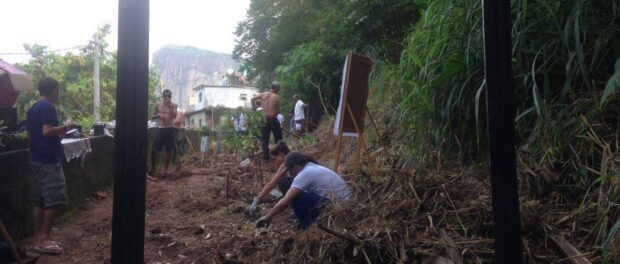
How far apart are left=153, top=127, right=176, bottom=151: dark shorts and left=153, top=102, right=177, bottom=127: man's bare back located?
9cm

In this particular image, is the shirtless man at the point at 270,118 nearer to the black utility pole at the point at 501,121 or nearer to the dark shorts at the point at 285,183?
the dark shorts at the point at 285,183

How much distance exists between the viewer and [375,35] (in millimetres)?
9023

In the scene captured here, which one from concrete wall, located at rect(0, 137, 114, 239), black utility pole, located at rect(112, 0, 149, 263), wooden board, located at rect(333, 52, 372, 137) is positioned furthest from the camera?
wooden board, located at rect(333, 52, 372, 137)

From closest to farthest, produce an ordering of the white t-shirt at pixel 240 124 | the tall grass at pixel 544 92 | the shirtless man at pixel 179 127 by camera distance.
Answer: the tall grass at pixel 544 92 < the white t-shirt at pixel 240 124 < the shirtless man at pixel 179 127

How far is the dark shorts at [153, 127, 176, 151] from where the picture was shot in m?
9.52

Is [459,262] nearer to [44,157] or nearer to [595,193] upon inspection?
[595,193]

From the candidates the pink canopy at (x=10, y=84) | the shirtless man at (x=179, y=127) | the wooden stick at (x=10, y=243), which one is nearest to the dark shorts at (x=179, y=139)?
the shirtless man at (x=179, y=127)

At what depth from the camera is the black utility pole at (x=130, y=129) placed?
46.0 inches

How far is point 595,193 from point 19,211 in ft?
15.4

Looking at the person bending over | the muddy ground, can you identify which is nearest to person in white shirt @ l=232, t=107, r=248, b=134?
the muddy ground

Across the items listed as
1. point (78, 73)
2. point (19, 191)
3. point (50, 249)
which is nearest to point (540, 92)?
point (50, 249)

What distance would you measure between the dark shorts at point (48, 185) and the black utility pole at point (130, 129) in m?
3.86

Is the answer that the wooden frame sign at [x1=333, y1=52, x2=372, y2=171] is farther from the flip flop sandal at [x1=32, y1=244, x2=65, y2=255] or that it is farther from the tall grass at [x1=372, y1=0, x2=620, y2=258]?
the flip flop sandal at [x1=32, y1=244, x2=65, y2=255]

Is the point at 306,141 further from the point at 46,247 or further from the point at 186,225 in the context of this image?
the point at 46,247
